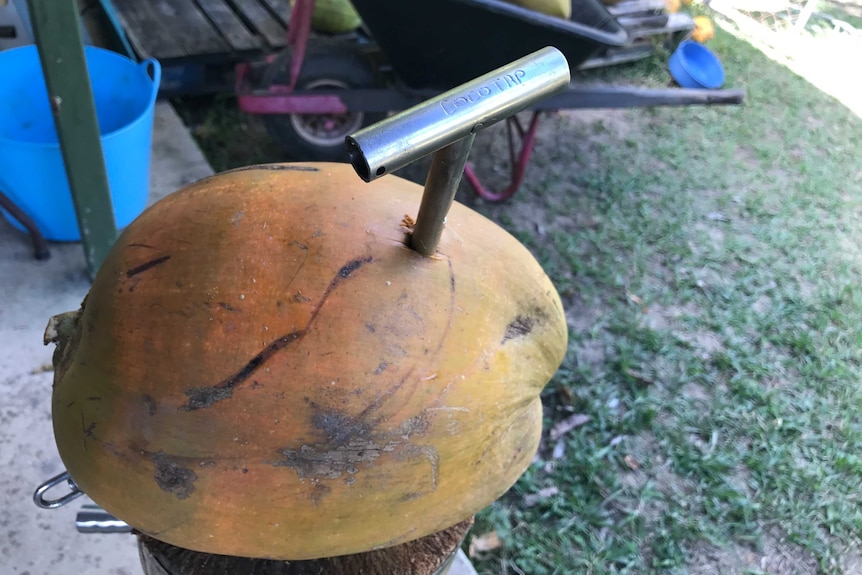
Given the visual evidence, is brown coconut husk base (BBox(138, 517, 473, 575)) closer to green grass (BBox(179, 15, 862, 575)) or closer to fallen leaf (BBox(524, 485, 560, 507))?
green grass (BBox(179, 15, 862, 575))

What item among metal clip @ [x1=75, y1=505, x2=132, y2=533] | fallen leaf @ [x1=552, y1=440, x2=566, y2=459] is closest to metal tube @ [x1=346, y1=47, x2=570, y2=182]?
metal clip @ [x1=75, y1=505, x2=132, y2=533]

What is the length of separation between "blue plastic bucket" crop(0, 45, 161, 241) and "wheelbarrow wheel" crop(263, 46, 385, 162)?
53 cm

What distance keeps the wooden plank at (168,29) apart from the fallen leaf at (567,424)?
2042 millimetres

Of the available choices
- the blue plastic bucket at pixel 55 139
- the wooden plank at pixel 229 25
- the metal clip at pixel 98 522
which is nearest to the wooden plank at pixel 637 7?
the wooden plank at pixel 229 25

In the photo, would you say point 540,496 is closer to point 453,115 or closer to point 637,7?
point 453,115

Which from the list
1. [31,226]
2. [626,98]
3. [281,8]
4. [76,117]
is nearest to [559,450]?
[626,98]

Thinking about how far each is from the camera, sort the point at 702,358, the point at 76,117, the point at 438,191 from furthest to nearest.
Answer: the point at 702,358, the point at 76,117, the point at 438,191

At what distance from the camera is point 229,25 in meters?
2.93

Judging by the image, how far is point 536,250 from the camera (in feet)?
8.67

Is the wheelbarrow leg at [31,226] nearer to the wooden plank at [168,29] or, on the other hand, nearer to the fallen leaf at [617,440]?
the wooden plank at [168,29]

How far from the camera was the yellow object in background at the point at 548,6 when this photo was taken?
7.30 ft

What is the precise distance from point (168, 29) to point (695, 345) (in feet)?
8.32

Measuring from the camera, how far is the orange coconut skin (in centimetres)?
74

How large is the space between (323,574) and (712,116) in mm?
3657
